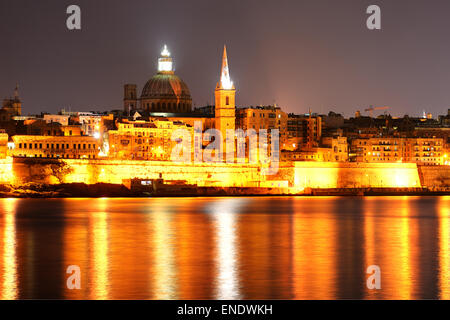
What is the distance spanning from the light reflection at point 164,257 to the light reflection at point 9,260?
2682mm

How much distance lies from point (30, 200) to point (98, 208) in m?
7.69

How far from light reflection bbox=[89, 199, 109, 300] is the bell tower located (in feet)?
77.7

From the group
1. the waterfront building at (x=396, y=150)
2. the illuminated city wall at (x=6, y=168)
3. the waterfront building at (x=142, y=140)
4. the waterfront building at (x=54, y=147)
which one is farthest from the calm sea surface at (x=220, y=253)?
the waterfront building at (x=396, y=150)

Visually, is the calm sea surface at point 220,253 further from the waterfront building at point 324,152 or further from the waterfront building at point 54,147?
the waterfront building at point 324,152

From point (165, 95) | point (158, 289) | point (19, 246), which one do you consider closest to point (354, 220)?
point (19, 246)

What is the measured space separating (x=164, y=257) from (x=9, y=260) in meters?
3.69

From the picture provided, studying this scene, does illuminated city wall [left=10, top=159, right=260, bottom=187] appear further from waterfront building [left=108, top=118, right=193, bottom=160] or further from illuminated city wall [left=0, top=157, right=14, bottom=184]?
waterfront building [left=108, top=118, right=193, bottom=160]

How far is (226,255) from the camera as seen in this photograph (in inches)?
840

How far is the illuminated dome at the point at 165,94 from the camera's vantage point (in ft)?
211

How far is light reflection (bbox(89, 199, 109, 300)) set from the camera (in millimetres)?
15914

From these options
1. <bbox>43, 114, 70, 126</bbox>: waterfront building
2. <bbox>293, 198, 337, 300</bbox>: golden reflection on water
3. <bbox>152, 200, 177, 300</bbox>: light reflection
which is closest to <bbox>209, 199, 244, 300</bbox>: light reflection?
<bbox>152, 200, 177, 300</bbox>: light reflection

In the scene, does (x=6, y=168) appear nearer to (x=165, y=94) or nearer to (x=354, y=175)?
(x=354, y=175)
